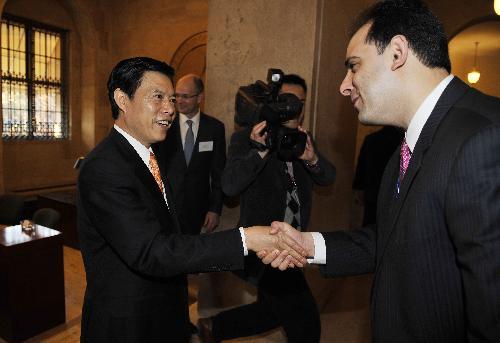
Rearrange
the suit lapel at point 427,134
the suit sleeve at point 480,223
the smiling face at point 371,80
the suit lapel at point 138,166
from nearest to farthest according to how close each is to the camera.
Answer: the suit sleeve at point 480,223, the suit lapel at point 427,134, the smiling face at point 371,80, the suit lapel at point 138,166

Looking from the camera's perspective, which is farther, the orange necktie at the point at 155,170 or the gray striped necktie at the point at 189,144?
the gray striped necktie at the point at 189,144

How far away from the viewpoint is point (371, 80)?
1235mm

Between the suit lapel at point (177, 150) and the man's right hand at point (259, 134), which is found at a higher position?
the man's right hand at point (259, 134)

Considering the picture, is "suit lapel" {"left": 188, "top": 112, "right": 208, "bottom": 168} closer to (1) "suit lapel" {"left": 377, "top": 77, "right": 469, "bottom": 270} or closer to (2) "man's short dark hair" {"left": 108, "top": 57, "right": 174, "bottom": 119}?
(2) "man's short dark hair" {"left": 108, "top": 57, "right": 174, "bottom": 119}

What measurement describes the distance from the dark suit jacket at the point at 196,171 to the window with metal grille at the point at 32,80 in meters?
5.95

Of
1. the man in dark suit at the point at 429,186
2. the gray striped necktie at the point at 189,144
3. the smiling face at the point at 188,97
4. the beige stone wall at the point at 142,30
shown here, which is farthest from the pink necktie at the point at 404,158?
the beige stone wall at the point at 142,30

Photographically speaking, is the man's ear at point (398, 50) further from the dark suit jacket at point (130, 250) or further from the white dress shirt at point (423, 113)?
the dark suit jacket at point (130, 250)

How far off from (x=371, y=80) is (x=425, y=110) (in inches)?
7.8

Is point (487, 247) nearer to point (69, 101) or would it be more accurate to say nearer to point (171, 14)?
point (171, 14)

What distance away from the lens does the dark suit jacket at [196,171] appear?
124 inches

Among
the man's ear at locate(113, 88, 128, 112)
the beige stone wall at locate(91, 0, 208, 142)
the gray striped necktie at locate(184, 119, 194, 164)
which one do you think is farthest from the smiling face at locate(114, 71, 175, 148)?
the beige stone wall at locate(91, 0, 208, 142)

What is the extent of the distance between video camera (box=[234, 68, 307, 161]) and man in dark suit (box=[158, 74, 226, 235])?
3.77ft

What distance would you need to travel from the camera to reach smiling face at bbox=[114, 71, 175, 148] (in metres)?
1.61

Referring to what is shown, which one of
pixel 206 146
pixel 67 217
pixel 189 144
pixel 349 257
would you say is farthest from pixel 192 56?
pixel 349 257
